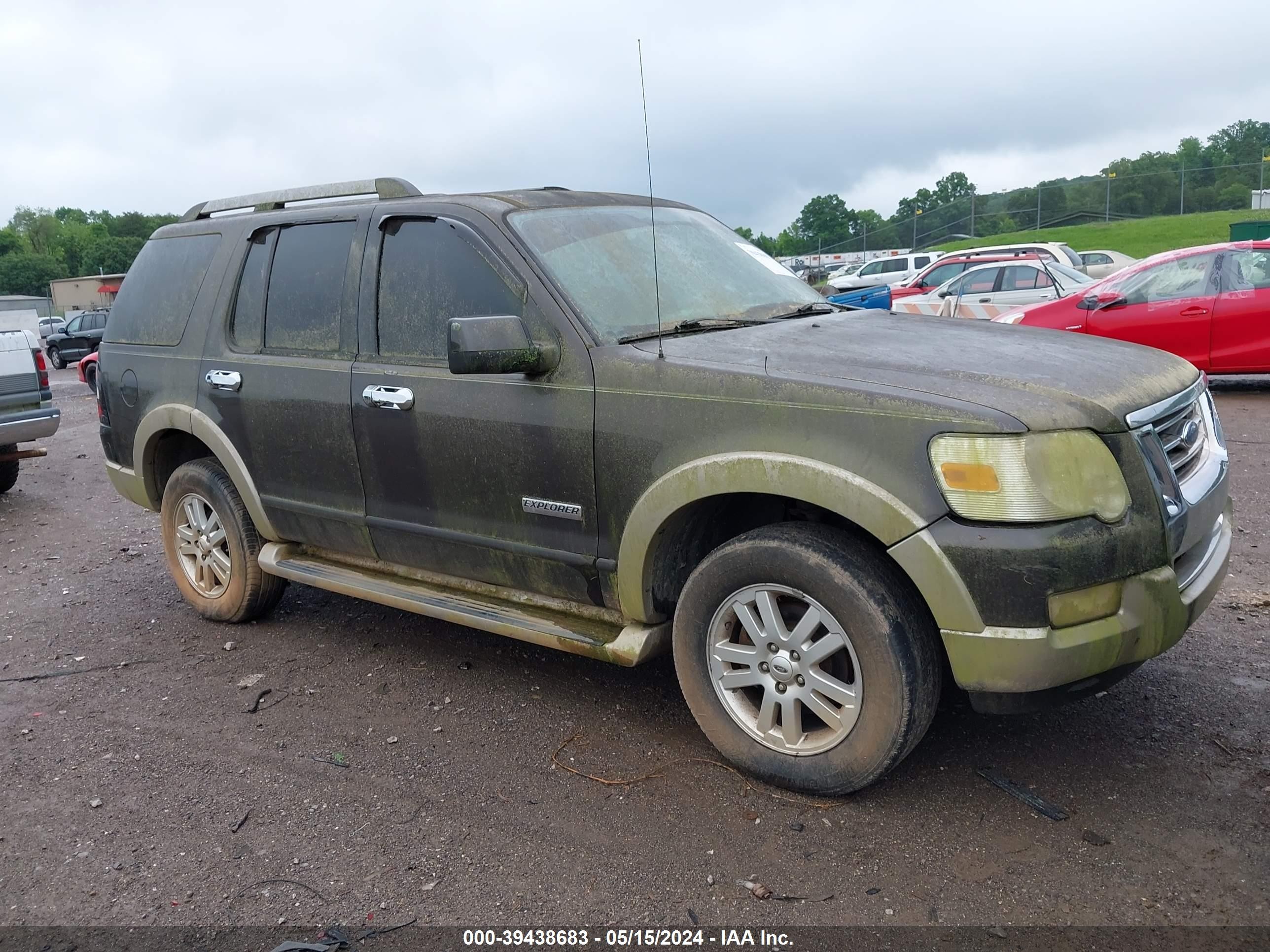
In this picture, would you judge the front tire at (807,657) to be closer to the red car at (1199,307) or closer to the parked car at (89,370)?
the red car at (1199,307)

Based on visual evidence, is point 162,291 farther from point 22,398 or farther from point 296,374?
point 22,398

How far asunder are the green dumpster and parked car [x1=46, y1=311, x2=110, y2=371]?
1234 inches

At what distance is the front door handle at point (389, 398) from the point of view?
4.10 meters

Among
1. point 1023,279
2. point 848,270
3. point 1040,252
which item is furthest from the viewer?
point 848,270

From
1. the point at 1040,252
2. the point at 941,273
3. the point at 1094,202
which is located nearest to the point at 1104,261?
the point at 1040,252

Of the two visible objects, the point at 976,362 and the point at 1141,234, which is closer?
the point at 976,362

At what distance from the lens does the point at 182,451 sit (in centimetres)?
550

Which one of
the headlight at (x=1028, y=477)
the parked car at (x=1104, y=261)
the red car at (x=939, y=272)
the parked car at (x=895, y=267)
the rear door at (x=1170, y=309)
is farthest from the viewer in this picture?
the parked car at (x=895, y=267)

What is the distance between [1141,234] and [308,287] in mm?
40968

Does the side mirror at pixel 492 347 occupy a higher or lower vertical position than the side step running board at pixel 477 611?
higher

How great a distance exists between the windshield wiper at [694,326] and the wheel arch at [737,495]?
58cm

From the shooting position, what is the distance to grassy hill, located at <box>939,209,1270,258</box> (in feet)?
123

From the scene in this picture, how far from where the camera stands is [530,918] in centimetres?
285

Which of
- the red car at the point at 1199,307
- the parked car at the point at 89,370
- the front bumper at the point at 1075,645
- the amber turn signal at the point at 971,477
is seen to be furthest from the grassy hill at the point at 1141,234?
the amber turn signal at the point at 971,477
